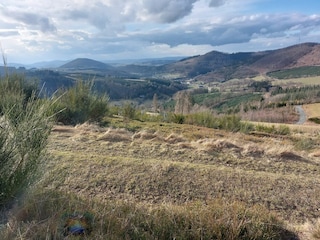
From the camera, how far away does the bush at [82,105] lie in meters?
14.8

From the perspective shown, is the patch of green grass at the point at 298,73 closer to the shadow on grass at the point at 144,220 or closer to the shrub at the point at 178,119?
the shrub at the point at 178,119

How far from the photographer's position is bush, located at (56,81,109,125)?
1481cm

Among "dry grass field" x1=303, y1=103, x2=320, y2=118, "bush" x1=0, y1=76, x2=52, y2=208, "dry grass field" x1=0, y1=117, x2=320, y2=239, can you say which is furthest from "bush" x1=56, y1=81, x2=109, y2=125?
"dry grass field" x1=303, y1=103, x2=320, y2=118

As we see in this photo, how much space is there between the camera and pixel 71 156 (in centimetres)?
691

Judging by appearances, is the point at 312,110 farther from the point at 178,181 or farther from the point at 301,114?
the point at 178,181

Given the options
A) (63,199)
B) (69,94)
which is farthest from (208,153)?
(69,94)

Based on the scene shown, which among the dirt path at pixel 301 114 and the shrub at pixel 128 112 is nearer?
the shrub at pixel 128 112

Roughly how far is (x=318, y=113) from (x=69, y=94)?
58.1 metres

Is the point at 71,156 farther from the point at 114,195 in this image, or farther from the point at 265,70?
the point at 265,70

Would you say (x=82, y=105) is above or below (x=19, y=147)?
below

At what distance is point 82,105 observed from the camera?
15.3 meters

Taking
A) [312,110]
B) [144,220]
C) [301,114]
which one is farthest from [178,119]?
[312,110]

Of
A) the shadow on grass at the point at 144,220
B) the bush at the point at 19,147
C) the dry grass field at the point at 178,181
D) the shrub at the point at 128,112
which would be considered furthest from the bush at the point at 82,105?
the bush at the point at 19,147

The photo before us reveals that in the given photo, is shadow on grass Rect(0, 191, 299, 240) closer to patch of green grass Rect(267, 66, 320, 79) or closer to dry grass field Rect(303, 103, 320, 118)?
dry grass field Rect(303, 103, 320, 118)
